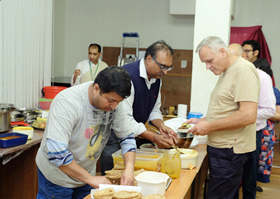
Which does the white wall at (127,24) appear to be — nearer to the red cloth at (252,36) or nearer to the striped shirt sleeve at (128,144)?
the red cloth at (252,36)

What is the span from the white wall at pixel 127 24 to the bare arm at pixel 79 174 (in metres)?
5.21

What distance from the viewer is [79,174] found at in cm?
136

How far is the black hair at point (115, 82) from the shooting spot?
4.26ft

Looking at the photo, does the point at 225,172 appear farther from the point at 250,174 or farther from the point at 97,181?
the point at 97,181

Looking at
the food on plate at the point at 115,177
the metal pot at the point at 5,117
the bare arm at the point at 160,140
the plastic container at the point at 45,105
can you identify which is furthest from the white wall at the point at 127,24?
the food on plate at the point at 115,177

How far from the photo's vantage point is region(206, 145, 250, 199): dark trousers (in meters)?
1.99

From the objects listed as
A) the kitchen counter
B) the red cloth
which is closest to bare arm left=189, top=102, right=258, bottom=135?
the kitchen counter

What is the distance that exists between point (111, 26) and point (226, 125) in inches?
202

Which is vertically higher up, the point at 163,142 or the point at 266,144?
the point at 163,142

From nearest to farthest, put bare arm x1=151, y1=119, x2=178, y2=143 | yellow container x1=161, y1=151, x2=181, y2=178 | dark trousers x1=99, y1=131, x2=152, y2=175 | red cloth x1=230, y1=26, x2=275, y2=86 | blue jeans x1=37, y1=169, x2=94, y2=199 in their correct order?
blue jeans x1=37, y1=169, x2=94, y2=199
yellow container x1=161, y1=151, x2=181, y2=178
dark trousers x1=99, y1=131, x2=152, y2=175
bare arm x1=151, y1=119, x2=178, y2=143
red cloth x1=230, y1=26, x2=275, y2=86

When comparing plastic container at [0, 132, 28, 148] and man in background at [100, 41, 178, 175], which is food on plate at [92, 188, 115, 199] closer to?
man in background at [100, 41, 178, 175]

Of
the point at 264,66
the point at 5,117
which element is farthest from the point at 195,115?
the point at 5,117

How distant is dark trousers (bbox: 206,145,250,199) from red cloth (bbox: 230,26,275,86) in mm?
4175

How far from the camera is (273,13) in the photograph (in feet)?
18.8
